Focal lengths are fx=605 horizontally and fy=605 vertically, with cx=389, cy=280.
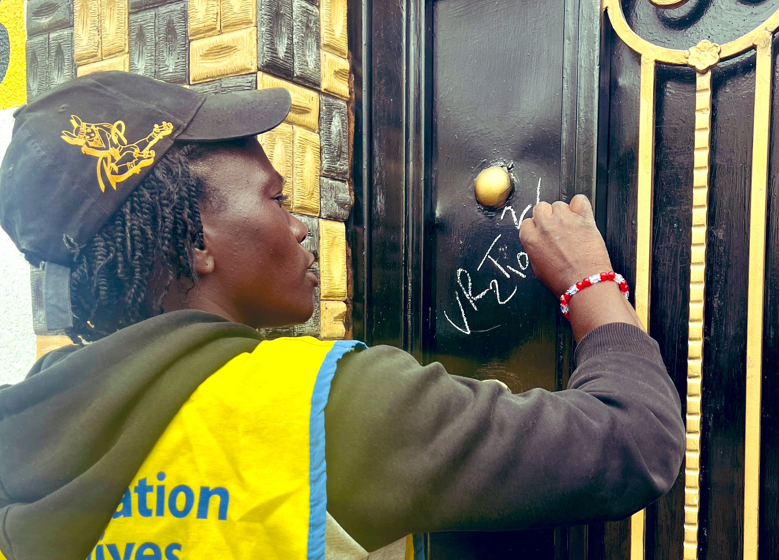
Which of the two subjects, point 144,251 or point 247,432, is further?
point 144,251

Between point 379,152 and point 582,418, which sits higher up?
point 379,152

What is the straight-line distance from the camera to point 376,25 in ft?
4.28

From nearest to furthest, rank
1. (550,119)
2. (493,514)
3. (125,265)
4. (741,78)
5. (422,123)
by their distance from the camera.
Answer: (493,514) → (125,265) → (741,78) → (550,119) → (422,123)

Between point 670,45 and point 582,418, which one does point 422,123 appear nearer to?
point 670,45

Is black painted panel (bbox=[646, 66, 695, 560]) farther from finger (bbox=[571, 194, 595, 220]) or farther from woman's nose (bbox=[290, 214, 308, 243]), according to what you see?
woman's nose (bbox=[290, 214, 308, 243])

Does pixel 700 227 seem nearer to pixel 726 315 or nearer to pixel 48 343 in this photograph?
pixel 726 315

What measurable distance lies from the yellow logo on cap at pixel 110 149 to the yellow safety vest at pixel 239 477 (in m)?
0.34

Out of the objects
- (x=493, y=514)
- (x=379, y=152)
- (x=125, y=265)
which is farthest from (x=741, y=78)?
(x=125, y=265)

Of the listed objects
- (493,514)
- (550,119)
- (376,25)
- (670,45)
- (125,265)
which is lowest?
(493,514)

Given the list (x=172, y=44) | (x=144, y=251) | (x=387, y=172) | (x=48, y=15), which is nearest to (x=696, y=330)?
(x=387, y=172)

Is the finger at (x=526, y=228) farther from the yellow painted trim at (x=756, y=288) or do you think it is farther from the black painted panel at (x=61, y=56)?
the black painted panel at (x=61, y=56)

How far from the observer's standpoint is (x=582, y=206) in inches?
41.9

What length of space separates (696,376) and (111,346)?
3.05 ft

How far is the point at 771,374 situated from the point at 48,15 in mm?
1666
